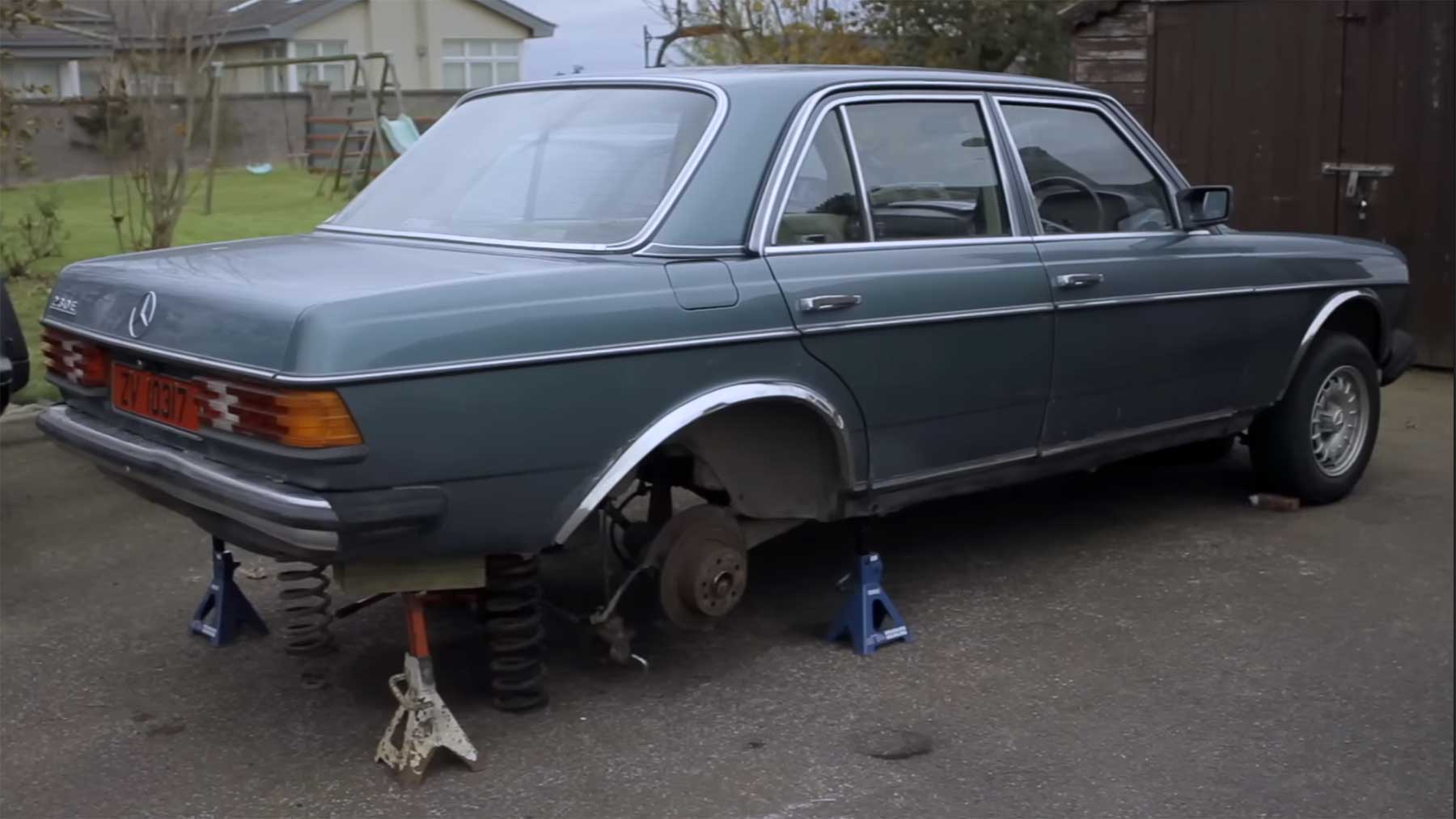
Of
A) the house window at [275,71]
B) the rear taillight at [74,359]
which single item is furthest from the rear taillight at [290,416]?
the house window at [275,71]

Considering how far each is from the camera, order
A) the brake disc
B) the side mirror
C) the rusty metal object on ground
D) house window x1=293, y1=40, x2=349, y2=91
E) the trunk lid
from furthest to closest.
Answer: house window x1=293, y1=40, x2=349, y2=91, the rusty metal object on ground, the side mirror, the brake disc, the trunk lid

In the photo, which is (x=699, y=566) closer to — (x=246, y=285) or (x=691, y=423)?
(x=691, y=423)

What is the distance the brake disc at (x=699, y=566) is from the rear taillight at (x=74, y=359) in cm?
156

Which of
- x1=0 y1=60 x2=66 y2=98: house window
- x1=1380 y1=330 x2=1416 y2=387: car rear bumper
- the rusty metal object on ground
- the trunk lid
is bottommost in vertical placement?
the rusty metal object on ground

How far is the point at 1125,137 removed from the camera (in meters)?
5.71

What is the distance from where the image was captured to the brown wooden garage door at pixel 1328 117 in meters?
8.95

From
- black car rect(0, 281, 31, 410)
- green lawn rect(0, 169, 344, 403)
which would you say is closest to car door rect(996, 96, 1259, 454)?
black car rect(0, 281, 31, 410)

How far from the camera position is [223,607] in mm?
4930

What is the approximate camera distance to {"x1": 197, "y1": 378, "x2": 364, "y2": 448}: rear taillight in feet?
11.6

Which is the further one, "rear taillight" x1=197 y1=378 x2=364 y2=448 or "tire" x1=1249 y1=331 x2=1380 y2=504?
"tire" x1=1249 y1=331 x2=1380 y2=504

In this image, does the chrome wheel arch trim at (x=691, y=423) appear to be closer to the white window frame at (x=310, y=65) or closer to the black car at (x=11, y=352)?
the black car at (x=11, y=352)

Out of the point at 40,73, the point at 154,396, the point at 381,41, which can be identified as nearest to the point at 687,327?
the point at 154,396

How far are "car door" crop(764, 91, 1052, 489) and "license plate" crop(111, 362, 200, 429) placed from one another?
1569 mm

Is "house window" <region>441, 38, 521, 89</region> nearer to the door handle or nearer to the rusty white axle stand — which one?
the door handle
